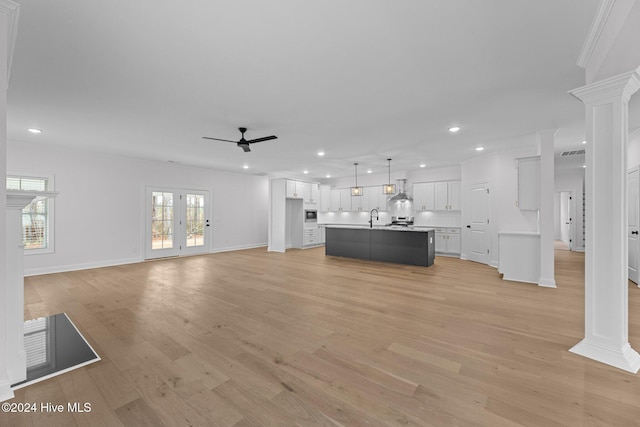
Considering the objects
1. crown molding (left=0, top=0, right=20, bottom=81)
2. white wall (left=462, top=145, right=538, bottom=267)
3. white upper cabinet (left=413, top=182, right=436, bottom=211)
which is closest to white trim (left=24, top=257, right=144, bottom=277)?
crown molding (left=0, top=0, right=20, bottom=81)

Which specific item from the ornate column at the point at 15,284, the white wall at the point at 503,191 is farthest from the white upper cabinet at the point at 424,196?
the ornate column at the point at 15,284

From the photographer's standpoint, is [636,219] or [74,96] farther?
[636,219]

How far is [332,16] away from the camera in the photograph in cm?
192

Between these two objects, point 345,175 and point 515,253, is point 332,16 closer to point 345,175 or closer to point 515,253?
point 515,253

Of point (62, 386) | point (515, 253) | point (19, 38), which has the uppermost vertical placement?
point (19, 38)

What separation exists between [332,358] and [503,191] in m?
5.88

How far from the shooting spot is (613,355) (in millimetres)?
2291

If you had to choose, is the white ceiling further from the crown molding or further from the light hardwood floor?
the light hardwood floor

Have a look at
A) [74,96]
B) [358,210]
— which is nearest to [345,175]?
[358,210]

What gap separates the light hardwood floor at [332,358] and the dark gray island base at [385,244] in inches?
68.0

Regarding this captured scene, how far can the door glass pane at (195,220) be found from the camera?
8086 millimetres

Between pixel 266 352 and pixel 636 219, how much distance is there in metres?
6.70

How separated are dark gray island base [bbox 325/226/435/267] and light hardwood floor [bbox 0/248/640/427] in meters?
1.73

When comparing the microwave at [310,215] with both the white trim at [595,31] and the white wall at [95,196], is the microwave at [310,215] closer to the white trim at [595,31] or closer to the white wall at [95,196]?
the white wall at [95,196]
